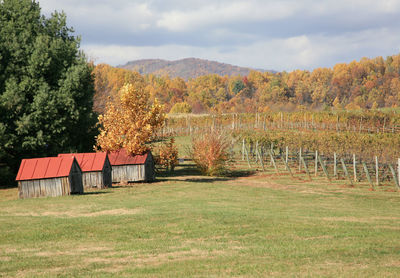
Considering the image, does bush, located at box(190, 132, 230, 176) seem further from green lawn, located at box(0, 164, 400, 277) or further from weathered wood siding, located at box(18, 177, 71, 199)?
weathered wood siding, located at box(18, 177, 71, 199)

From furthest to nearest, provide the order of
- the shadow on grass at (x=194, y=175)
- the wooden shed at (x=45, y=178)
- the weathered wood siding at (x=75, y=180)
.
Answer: the shadow on grass at (x=194, y=175)
the weathered wood siding at (x=75, y=180)
the wooden shed at (x=45, y=178)

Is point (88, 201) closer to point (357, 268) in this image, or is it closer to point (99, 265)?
point (99, 265)

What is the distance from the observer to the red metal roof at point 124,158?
37.3 m

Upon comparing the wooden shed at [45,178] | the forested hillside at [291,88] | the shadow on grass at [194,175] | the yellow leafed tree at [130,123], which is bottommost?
the shadow on grass at [194,175]

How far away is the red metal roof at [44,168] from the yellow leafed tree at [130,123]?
8.44 m

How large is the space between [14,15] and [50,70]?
563 cm

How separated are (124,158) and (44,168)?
9486 mm

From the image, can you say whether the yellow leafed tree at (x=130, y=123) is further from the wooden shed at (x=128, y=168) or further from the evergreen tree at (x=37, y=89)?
the evergreen tree at (x=37, y=89)

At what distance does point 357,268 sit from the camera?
11.6 metres

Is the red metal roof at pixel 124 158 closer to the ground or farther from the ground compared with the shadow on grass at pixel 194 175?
farther from the ground

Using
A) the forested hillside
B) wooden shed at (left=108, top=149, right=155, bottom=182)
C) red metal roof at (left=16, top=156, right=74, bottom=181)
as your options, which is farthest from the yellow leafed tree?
the forested hillside

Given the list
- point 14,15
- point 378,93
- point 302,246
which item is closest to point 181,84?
point 378,93

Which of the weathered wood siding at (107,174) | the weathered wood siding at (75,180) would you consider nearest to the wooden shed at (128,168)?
the weathered wood siding at (107,174)

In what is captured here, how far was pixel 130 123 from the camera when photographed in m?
37.3
